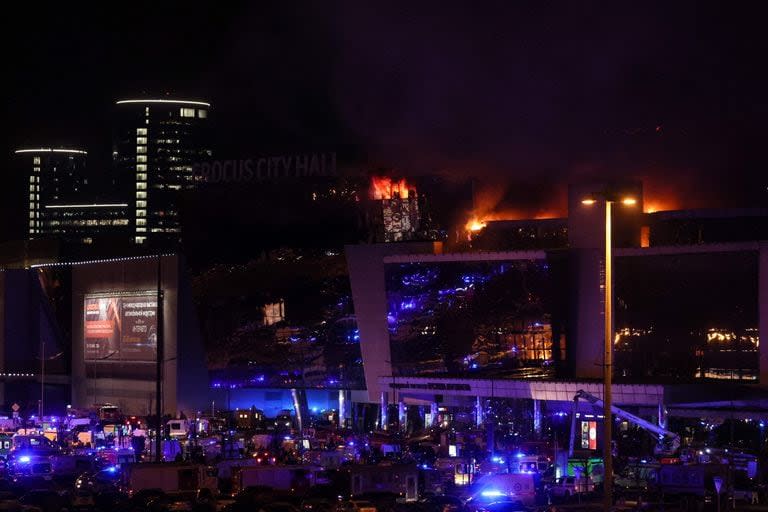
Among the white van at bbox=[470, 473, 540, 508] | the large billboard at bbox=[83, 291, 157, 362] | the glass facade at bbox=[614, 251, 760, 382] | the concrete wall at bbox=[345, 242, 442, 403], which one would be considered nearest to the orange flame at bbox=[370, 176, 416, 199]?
the concrete wall at bbox=[345, 242, 442, 403]

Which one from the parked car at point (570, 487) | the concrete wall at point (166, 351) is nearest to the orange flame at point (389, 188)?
the concrete wall at point (166, 351)

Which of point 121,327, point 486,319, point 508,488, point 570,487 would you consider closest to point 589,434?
point 486,319

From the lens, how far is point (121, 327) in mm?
80125

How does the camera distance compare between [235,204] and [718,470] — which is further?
[235,204]

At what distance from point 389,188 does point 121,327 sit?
18.4 meters

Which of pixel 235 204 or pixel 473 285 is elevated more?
pixel 235 204

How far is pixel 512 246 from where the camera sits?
67.6 metres

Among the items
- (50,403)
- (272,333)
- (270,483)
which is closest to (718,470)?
(270,483)

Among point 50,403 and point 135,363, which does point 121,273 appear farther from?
point 50,403

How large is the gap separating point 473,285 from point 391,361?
7145 mm

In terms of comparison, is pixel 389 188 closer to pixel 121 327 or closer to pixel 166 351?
pixel 166 351

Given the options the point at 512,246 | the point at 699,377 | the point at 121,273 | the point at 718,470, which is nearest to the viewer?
the point at 718,470

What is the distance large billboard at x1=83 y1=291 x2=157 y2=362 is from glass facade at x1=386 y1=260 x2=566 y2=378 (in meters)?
18.6

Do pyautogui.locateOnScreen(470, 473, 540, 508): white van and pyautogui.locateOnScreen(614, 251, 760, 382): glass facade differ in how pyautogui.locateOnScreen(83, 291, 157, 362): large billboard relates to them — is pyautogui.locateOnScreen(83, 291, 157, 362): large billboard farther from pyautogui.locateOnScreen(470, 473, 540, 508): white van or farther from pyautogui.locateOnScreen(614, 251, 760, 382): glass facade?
pyautogui.locateOnScreen(470, 473, 540, 508): white van
